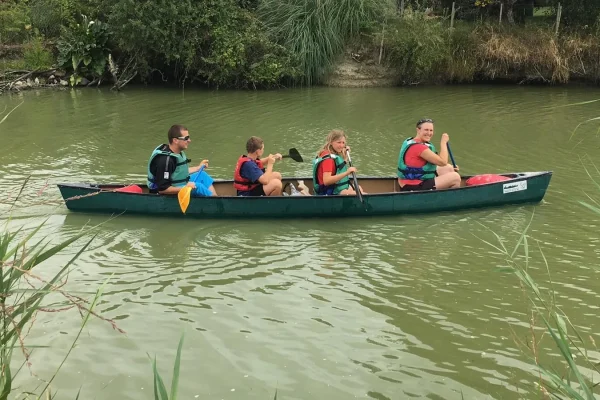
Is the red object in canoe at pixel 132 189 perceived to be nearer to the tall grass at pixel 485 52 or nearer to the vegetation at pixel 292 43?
the vegetation at pixel 292 43

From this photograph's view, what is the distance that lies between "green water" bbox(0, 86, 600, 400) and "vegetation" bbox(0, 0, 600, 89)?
6.31m

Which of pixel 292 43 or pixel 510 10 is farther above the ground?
pixel 510 10

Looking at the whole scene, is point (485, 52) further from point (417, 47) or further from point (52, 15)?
point (52, 15)

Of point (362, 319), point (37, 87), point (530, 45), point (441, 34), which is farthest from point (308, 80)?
point (362, 319)

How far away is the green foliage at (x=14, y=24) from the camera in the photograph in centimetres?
1853

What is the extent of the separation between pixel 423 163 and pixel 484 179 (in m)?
0.87

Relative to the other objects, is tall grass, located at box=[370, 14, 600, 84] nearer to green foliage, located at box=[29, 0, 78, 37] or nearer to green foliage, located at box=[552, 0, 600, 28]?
green foliage, located at box=[552, 0, 600, 28]

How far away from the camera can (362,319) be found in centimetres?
500

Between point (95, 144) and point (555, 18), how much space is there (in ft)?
44.2

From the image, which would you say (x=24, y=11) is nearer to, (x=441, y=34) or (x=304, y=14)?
(x=304, y=14)

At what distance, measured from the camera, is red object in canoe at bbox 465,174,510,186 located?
7.82 m

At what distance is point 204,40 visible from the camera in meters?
16.8

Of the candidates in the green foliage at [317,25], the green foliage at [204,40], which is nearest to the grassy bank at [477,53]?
the green foliage at [317,25]

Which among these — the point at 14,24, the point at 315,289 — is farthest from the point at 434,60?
the point at 315,289
